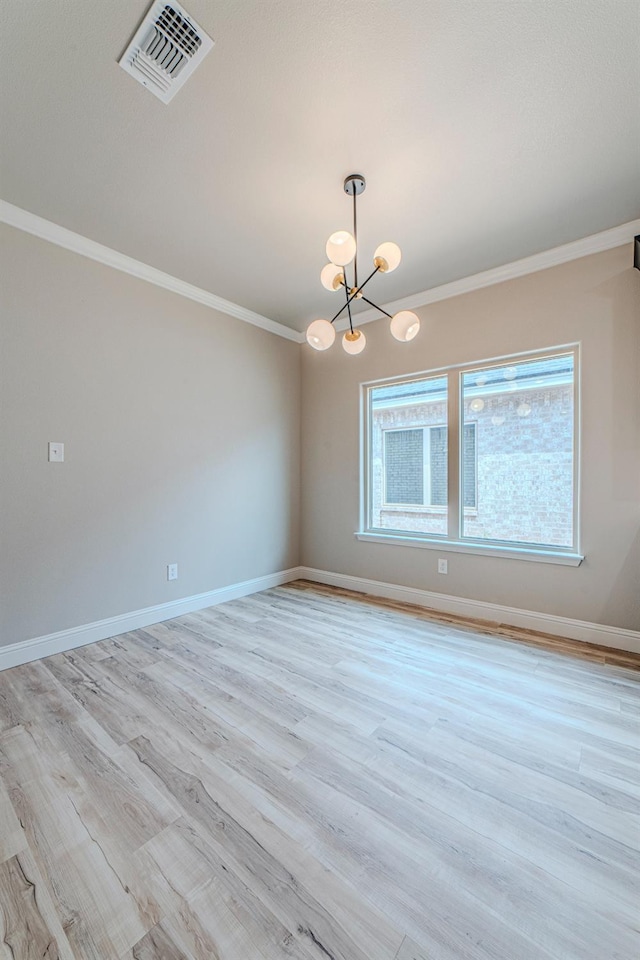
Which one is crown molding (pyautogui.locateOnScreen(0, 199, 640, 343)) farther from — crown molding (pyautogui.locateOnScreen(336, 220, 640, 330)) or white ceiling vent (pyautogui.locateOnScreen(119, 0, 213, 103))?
white ceiling vent (pyautogui.locateOnScreen(119, 0, 213, 103))

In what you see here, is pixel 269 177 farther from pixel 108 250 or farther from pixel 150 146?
pixel 108 250

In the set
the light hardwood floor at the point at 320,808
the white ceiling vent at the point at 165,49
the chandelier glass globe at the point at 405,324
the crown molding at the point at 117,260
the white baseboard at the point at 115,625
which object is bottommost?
the light hardwood floor at the point at 320,808

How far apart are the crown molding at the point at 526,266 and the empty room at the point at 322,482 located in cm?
2

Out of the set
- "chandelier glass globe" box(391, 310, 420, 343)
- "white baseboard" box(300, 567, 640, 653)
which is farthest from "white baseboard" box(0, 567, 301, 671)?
"chandelier glass globe" box(391, 310, 420, 343)

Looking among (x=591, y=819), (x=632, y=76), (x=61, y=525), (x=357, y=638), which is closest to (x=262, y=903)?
(x=591, y=819)

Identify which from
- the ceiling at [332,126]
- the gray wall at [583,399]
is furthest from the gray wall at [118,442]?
the gray wall at [583,399]

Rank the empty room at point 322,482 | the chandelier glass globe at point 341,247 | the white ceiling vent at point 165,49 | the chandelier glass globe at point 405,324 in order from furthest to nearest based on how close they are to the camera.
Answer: the chandelier glass globe at point 405,324 < the chandelier glass globe at point 341,247 < the white ceiling vent at point 165,49 < the empty room at point 322,482

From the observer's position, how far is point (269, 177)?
212 cm

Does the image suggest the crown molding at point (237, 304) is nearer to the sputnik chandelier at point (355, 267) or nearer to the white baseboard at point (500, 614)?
the sputnik chandelier at point (355, 267)

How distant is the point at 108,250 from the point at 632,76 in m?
3.12

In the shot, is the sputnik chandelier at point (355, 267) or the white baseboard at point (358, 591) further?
the white baseboard at point (358, 591)

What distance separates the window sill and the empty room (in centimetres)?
3

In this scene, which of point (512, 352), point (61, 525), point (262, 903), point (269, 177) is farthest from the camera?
point (512, 352)

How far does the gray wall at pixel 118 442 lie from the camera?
7.97 ft
